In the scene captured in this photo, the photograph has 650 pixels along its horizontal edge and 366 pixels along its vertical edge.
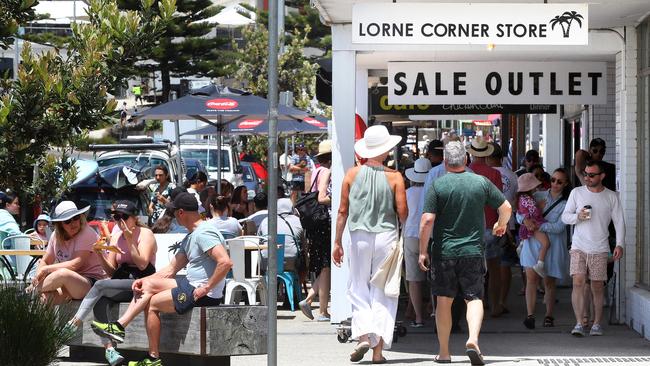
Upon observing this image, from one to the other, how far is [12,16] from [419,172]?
232 inches

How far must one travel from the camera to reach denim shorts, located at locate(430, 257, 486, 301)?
394 inches

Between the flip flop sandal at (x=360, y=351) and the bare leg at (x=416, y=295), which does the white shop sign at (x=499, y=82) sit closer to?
the bare leg at (x=416, y=295)

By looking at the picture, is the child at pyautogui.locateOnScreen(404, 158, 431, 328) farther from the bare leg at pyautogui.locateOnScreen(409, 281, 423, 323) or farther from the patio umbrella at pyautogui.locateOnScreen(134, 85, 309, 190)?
the patio umbrella at pyautogui.locateOnScreen(134, 85, 309, 190)

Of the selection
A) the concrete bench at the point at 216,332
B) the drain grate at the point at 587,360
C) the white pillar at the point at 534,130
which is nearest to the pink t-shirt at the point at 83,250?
the concrete bench at the point at 216,332

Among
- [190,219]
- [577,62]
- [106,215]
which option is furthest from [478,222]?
[106,215]

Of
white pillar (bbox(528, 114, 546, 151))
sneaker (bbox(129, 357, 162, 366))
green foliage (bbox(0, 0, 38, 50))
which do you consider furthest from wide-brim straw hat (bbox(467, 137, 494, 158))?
white pillar (bbox(528, 114, 546, 151))

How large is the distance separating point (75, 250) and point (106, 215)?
5.57 meters

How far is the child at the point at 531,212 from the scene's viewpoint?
40.5 feet

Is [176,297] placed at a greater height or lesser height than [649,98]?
lesser

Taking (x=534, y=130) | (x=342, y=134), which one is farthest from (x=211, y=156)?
(x=342, y=134)

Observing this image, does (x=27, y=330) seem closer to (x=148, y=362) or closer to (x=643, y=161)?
(x=148, y=362)

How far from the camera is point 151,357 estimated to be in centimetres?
955

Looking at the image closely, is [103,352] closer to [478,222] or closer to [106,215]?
[478,222]

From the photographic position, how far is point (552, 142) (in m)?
21.2
